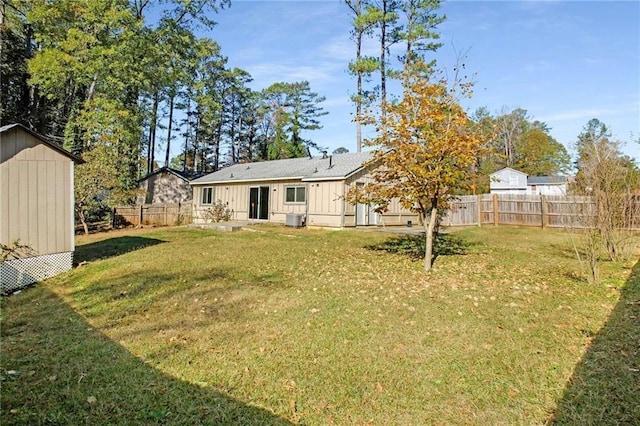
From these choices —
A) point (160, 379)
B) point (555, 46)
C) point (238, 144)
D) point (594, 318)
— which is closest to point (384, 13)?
point (555, 46)

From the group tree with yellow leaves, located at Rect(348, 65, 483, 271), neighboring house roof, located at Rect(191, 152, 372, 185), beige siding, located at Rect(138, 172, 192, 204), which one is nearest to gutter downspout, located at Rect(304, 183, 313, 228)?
neighboring house roof, located at Rect(191, 152, 372, 185)

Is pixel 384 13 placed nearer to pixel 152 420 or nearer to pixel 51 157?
pixel 51 157

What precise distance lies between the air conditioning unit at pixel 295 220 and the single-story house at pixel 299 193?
242 millimetres

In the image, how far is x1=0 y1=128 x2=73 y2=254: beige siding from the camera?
686 centimetres

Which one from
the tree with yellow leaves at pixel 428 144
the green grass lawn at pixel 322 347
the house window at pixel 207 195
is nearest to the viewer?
the green grass lawn at pixel 322 347

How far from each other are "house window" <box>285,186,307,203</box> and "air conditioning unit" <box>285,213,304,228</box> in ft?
3.23

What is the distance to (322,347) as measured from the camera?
4.19 m

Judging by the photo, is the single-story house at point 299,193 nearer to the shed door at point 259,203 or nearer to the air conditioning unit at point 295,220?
the shed door at point 259,203

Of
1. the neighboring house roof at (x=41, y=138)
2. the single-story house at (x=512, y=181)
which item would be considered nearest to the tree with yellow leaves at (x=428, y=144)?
the neighboring house roof at (x=41, y=138)

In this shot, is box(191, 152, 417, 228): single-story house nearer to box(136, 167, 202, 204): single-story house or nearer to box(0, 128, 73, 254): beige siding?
box(136, 167, 202, 204): single-story house

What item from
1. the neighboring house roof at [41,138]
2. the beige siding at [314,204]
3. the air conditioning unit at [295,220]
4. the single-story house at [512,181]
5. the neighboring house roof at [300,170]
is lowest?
the air conditioning unit at [295,220]

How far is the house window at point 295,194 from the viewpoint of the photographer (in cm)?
1881

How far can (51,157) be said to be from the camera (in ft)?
24.9

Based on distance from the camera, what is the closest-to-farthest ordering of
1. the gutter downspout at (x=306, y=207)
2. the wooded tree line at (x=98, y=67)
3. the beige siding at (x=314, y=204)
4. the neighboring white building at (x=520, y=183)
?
the beige siding at (x=314, y=204) → the gutter downspout at (x=306, y=207) → the wooded tree line at (x=98, y=67) → the neighboring white building at (x=520, y=183)
